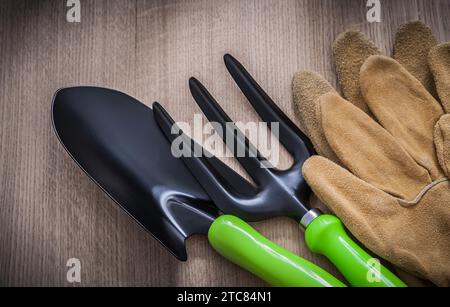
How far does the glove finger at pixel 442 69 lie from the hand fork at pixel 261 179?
0.21 metres

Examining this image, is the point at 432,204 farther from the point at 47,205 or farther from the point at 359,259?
the point at 47,205

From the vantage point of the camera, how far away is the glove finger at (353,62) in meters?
0.67

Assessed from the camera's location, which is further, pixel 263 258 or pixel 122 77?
pixel 122 77

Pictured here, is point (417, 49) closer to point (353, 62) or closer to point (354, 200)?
point (353, 62)

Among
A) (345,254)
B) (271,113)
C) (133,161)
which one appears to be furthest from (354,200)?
(133,161)

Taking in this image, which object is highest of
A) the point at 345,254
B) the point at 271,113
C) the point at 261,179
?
the point at 271,113

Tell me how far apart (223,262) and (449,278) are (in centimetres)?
32

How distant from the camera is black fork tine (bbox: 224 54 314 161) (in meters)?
0.66

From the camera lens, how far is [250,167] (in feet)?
2.15

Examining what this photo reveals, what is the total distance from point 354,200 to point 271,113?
0.18m

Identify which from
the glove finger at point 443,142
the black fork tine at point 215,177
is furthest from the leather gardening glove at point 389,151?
the black fork tine at point 215,177

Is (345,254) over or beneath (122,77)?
beneath

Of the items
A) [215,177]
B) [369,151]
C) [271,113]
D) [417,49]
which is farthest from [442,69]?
[215,177]
